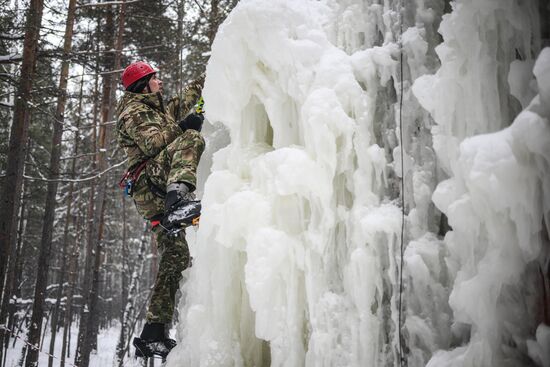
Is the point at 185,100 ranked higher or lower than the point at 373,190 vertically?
higher

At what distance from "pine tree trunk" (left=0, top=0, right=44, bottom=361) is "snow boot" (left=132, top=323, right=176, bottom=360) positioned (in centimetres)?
470

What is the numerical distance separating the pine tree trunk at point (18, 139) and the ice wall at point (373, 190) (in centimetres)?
493

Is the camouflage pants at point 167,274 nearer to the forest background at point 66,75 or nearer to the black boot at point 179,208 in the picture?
the black boot at point 179,208

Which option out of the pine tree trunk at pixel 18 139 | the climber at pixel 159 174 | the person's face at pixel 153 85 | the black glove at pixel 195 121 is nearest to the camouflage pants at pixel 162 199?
the climber at pixel 159 174

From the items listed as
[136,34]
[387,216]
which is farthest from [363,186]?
[136,34]

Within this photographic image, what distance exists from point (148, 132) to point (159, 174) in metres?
0.35

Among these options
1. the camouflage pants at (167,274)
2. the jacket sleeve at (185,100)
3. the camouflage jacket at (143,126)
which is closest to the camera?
the camouflage pants at (167,274)

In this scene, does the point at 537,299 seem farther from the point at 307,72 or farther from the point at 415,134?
the point at 307,72

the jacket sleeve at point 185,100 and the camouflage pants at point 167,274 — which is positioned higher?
the jacket sleeve at point 185,100

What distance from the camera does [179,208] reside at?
2.83m

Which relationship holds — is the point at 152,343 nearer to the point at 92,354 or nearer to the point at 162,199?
the point at 162,199

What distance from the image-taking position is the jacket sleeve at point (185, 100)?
3.77m

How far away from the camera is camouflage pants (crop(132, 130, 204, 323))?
2.96 metres

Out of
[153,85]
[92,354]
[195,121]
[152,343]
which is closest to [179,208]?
[195,121]
